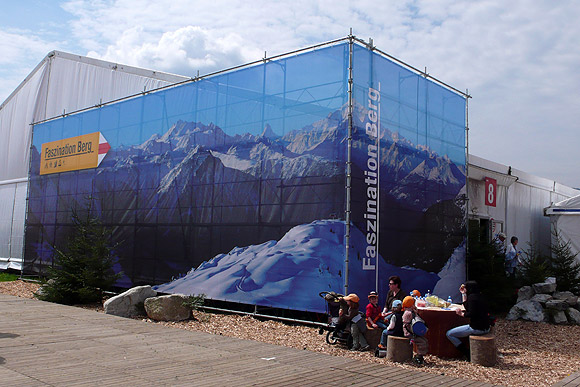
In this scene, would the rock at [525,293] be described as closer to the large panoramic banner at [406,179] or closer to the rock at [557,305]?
the rock at [557,305]

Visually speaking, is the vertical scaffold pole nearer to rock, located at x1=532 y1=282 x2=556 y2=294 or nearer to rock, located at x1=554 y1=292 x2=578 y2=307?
rock, located at x1=554 y1=292 x2=578 y2=307

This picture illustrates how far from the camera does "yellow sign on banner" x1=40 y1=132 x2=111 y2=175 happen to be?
17.4 metres

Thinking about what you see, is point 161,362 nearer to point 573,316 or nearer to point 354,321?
point 354,321

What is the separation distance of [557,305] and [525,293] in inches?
55.4

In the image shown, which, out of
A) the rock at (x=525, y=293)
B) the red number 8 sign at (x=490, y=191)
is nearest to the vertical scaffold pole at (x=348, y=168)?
the rock at (x=525, y=293)

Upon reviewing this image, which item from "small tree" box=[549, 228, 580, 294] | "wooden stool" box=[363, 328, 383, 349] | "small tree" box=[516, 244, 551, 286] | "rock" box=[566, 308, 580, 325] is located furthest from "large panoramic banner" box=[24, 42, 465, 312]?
"small tree" box=[549, 228, 580, 294]

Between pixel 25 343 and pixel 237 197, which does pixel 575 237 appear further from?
pixel 25 343

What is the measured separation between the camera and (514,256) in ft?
50.5

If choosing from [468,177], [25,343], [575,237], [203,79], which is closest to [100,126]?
[203,79]

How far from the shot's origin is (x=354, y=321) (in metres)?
8.73

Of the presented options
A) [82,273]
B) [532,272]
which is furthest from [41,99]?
[532,272]

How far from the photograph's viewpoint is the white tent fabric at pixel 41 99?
21688 millimetres

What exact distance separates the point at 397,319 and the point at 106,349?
4.50m

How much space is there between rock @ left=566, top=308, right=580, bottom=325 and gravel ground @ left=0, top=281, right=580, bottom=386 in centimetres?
58
